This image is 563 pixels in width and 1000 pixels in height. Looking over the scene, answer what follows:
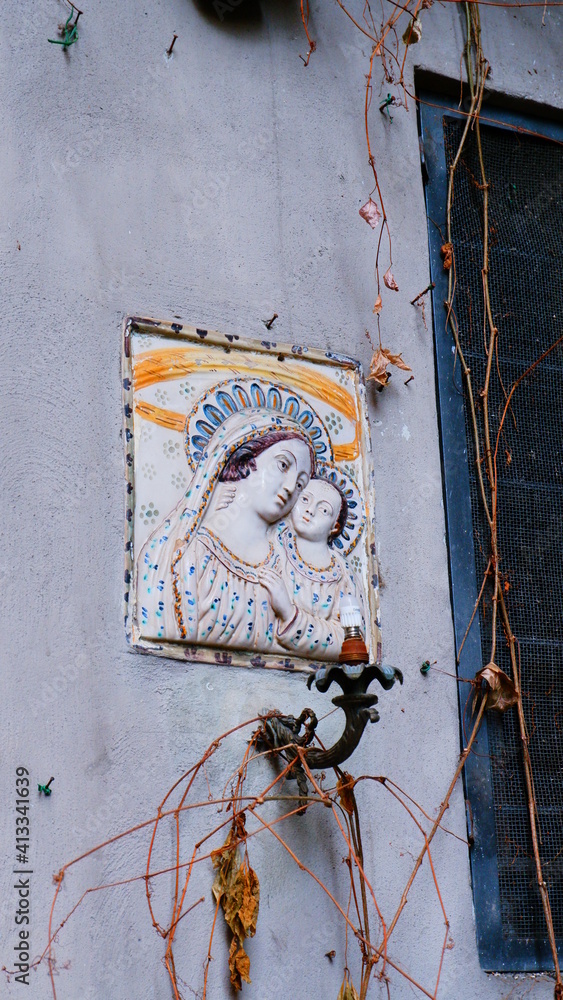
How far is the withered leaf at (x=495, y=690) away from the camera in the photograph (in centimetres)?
320

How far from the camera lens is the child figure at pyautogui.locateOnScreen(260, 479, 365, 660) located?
3018 mm

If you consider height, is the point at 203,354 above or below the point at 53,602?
above

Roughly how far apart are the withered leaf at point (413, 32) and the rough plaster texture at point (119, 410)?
0.14 metres

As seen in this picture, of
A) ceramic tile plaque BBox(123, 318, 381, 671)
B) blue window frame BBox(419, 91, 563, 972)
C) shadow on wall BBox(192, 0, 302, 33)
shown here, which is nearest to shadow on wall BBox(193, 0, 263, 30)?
shadow on wall BBox(192, 0, 302, 33)

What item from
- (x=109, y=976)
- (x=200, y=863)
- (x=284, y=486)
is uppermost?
(x=284, y=486)

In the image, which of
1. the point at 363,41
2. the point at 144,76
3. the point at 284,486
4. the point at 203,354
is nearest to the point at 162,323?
the point at 203,354

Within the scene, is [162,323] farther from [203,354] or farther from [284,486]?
[284,486]

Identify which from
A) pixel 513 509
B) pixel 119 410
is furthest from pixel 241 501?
pixel 513 509

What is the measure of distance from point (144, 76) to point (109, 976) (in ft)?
7.18

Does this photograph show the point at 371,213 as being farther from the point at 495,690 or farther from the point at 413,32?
the point at 495,690

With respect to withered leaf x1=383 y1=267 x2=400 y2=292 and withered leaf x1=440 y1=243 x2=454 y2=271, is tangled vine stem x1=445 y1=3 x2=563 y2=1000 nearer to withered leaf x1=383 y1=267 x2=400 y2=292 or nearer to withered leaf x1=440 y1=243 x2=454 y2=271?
withered leaf x1=440 y1=243 x2=454 y2=271

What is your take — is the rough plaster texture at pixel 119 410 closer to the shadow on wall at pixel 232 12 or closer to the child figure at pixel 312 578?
the shadow on wall at pixel 232 12

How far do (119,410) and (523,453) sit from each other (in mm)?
1185

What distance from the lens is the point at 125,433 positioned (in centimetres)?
298
